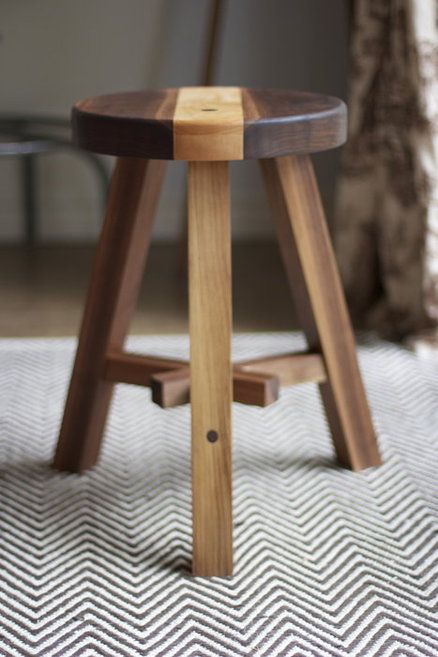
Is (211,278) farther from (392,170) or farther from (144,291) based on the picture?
(144,291)

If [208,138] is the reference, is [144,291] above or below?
below

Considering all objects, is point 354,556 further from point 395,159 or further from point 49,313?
point 49,313

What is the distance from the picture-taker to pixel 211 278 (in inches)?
41.3

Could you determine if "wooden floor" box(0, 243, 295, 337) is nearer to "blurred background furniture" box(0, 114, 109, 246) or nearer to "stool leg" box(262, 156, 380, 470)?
"blurred background furniture" box(0, 114, 109, 246)

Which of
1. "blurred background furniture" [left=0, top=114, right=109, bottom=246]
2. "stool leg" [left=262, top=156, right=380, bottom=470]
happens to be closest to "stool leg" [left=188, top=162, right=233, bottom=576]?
"stool leg" [left=262, top=156, right=380, bottom=470]

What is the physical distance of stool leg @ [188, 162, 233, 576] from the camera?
40.9 inches

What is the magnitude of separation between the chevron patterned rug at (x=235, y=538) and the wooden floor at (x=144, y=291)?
33 centimetres

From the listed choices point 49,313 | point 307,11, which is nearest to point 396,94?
point 307,11

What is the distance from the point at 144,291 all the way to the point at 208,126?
3.79 ft

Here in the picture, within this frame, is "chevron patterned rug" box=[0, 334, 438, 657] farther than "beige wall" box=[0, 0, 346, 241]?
No

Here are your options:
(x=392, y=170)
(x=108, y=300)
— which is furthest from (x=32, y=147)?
(x=108, y=300)

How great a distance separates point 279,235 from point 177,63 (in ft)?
Result: 3.99

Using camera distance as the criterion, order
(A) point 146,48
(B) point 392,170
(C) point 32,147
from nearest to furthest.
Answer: (B) point 392,170
(C) point 32,147
(A) point 146,48

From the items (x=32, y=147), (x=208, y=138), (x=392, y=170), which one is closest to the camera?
(x=208, y=138)
